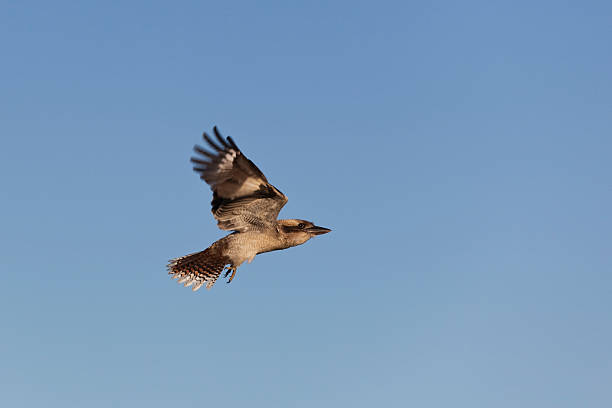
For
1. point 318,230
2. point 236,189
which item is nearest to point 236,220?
point 236,189

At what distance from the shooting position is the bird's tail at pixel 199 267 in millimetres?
16109

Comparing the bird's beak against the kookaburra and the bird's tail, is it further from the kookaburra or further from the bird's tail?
the bird's tail

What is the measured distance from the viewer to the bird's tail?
16109mm

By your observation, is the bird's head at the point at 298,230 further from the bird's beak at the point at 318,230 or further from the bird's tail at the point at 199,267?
the bird's tail at the point at 199,267

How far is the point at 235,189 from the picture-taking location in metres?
15.0

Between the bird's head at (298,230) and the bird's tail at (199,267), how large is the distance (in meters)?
1.51

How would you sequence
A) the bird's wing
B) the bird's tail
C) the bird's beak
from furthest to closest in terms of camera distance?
the bird's beak < the bird's tail < the bird's wing

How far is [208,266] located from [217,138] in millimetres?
3548

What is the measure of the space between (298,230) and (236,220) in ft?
5.83

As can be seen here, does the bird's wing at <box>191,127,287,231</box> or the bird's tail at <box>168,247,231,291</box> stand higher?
→ the bird's wing at <box>191,127,287,231</box>

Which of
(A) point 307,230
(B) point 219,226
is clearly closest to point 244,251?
(B) point 219,226

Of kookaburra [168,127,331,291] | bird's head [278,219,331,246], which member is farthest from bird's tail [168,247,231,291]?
bird's head [278,219,331,246]

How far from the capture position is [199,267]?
643 inches

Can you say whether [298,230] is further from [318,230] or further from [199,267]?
[199,267]
